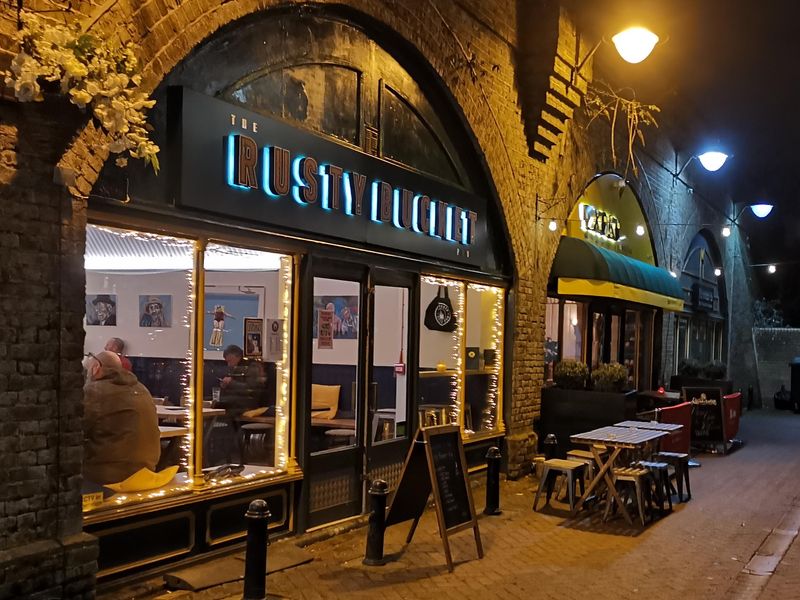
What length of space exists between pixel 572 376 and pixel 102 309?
7168mm

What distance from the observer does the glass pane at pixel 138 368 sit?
244 inches

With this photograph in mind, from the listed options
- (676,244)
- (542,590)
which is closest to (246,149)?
(542,590)

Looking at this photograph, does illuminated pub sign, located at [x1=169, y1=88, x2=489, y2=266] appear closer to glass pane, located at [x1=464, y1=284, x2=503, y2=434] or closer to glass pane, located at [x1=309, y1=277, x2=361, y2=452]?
glass pane, located at [x1=309, y1=277, x2=361, y2=452]

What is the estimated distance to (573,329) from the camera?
14.6 m

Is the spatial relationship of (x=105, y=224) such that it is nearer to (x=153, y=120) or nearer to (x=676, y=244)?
(x=153, y=120)

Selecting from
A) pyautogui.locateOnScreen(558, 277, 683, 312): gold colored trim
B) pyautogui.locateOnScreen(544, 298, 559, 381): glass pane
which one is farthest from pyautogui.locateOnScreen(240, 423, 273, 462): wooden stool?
pyautogui.locateOnScreen(544, 298, 559, 381): glass pane

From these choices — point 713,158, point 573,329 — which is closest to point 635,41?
point 573,329

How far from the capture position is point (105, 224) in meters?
5.75

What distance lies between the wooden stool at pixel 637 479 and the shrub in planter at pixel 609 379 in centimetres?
320

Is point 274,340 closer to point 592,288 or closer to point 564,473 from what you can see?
point 564,473

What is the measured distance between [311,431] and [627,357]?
425 inches

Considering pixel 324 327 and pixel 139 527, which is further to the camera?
pixel 324 327

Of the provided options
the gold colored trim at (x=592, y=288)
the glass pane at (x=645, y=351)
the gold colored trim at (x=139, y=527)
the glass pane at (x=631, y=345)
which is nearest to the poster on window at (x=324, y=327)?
the gold colored trim at (x=139, y=527)

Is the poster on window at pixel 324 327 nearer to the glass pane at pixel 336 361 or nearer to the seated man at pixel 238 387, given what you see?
the glass pane at pixel 336 361
